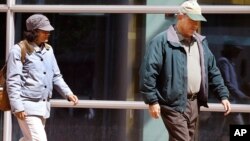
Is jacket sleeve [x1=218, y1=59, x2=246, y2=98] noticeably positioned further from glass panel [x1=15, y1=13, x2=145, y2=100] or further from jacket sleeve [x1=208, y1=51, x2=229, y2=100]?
jacket sleeve [x1=208, y1=51, x2=229, y2=100]

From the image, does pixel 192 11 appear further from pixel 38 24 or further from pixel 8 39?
pixel 8 39

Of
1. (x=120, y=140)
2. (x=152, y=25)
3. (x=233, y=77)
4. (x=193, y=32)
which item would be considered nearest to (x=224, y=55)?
(x=233, y=77)

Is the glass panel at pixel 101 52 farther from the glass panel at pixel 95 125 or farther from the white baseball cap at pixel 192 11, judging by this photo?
the white baseball cap at pixel 192 11

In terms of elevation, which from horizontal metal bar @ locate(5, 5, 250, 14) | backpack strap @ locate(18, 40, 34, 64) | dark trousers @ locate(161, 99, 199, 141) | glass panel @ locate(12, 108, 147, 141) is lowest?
glass panel @ locate(12, 108, 147, 141)

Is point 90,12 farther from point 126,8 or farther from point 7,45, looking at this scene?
point 7,45

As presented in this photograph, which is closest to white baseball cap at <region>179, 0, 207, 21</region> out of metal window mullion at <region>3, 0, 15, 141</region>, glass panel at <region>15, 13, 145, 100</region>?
glass panel at <region>15, 13, 145, 100</region>

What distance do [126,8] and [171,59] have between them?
2588mm

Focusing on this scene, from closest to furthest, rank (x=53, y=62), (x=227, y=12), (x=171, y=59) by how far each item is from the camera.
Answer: (x=171, y=59) < (x=53, y=62) < (x=227, y=12)

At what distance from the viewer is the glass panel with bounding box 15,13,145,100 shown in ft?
28.9

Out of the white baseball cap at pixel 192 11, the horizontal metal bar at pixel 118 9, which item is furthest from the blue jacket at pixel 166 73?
the horizontal metal bar at pixel 118 9

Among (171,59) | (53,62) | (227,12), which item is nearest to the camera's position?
(171,59)

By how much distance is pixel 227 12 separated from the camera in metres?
8.56

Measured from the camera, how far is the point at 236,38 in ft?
28.2

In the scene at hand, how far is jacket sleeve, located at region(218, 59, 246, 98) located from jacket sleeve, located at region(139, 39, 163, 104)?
8.12 feet
